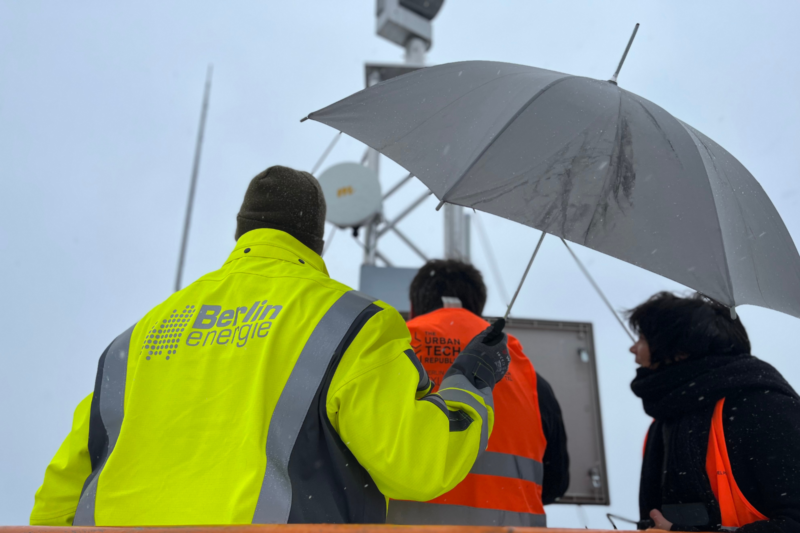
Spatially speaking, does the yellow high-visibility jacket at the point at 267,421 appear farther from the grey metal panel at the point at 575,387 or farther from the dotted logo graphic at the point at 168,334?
the grey metal panel at the point at 575,387

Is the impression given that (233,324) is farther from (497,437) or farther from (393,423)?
(497,437)

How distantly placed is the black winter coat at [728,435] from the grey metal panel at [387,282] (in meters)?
3.16

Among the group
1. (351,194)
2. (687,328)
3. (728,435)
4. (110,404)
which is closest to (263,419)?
(110,404)

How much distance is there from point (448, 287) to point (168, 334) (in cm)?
130

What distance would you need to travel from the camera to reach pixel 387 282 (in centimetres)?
556

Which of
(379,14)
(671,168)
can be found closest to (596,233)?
(671,168)

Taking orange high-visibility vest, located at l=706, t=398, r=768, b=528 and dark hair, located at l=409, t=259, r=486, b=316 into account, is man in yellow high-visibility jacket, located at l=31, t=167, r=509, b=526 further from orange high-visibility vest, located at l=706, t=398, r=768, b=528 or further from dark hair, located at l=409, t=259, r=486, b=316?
dark hair, located at l=409, t=259, r=486, b=316

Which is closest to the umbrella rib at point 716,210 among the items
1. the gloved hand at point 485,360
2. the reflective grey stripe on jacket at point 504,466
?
the gloved hand at point 485,360

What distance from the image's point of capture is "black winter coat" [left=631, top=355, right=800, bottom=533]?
1.84 m

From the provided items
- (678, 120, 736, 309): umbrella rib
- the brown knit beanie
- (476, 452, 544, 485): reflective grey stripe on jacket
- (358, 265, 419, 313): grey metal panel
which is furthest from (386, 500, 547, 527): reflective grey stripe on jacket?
(358, 265, 419, 313): grey metal panel

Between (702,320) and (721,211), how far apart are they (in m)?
0.63

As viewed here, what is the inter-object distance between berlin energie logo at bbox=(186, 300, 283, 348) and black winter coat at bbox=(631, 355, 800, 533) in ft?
4.61

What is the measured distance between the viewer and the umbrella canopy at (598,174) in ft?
5.65

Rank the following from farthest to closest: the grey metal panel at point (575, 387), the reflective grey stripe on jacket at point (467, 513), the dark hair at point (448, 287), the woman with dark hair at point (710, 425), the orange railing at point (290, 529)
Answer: the grey metal panel at point (575, 387)
the dark hair at point (448, 287)
the reflective grey stripe on jacket at point (467, 513)
the woman with dark hair at point (710, 425)
the orange railing at point (290, 529)
